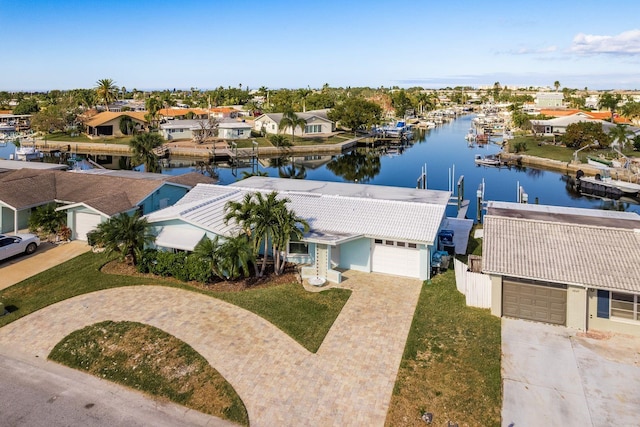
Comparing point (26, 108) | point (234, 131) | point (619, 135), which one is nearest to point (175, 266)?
point (619, 135)

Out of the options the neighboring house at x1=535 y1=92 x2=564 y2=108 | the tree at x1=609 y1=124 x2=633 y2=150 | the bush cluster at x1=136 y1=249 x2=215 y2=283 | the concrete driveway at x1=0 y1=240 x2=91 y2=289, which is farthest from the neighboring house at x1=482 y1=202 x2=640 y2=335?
the neighboring house at x1=535 y1=92 x2=564 y2=108

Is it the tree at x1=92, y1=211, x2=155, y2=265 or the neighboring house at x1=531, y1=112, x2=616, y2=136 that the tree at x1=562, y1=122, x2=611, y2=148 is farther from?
the tree at x1=92, y1=211, x2=155, y2=265

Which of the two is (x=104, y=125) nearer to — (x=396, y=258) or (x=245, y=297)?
(x=245, y=297)

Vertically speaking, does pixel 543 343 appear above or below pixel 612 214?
below

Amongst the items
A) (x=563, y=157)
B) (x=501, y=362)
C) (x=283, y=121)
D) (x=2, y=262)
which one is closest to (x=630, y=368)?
(x=501, y=362)

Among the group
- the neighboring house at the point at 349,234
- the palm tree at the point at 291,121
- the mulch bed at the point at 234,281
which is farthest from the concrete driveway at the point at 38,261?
the palm tree at the point at 291,121

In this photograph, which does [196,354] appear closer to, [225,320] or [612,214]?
[225,320]
